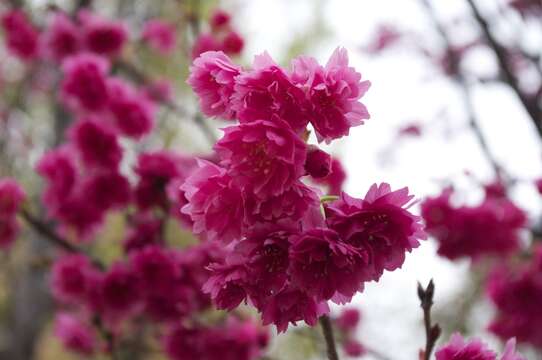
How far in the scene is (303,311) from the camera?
1141 mm

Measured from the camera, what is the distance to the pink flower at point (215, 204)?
1.11 meters

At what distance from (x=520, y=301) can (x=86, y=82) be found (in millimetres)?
2314

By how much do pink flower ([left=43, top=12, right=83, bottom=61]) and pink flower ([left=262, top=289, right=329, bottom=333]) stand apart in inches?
105

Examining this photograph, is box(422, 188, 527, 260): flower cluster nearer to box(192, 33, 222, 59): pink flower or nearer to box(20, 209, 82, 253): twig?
box(192, 33, 222, 59): pink flower

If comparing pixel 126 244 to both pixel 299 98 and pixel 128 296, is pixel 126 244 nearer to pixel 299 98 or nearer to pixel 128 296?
pixel 128 296

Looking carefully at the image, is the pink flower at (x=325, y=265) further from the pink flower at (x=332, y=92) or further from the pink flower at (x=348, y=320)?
the pink flower at (x=348, y=320)

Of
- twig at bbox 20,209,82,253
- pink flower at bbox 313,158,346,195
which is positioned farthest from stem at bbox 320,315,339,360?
twig at bbox 20,209,82,253

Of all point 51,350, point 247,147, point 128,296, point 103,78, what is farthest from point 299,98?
point 51,350

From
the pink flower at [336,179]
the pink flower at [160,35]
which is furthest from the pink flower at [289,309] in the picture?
the pink flower at [160,35]

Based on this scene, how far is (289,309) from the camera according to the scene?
3.73 feet

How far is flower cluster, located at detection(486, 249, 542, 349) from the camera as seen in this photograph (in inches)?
109

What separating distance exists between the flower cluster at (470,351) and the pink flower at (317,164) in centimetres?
43

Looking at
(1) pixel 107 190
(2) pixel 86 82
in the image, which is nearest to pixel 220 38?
(2) pixel 86 82

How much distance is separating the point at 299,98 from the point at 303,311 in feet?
1.34
